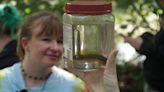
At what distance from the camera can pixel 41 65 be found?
91.6 inches

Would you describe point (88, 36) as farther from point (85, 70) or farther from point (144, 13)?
point (144, 13)

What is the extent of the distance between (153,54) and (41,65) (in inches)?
54.1

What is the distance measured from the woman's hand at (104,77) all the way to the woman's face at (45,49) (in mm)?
319

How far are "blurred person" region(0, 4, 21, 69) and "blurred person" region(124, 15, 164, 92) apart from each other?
0.84m

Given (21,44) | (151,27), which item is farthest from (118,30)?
(21,44)

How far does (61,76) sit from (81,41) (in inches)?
19.9

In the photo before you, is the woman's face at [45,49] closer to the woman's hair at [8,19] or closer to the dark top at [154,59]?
the woman's hair at [8,19]

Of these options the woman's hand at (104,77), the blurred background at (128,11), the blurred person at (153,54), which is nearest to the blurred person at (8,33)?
the blurred background at (128,11)

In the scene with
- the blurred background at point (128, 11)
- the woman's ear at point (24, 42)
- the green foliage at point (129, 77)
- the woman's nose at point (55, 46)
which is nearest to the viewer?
the woman's nose at point (55, 46)

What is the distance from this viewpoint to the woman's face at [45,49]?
7.45ft

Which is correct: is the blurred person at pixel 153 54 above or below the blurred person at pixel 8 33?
below

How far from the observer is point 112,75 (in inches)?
73.8

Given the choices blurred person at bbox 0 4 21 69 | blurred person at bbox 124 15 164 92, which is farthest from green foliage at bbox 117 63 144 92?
blurred person at bbox 0 4 21 69

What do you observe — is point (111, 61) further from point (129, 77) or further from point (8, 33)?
point (129, 77)
